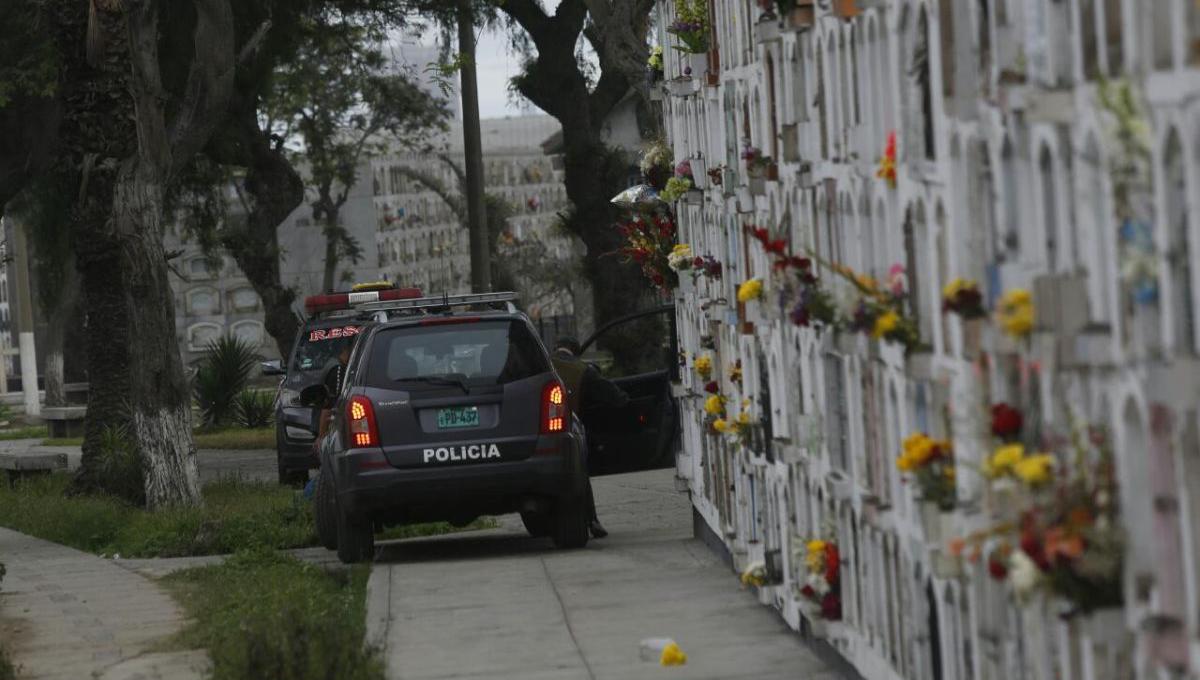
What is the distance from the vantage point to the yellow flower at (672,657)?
351 inches

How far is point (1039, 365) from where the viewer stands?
4.75 meters

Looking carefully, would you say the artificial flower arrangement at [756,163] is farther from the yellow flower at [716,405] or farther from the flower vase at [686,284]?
the flower vase at [686,284]

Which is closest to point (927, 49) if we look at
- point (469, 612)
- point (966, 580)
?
point (966, 580)

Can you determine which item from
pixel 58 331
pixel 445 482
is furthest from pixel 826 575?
pixel 58 331

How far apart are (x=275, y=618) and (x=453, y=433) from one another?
4434 mm

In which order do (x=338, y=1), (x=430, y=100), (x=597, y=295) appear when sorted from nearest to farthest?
(x=338, y=1), (x=597, y=295), (x=430, y=100)

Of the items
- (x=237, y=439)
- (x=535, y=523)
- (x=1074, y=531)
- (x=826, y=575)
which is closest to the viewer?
(x=1074, y=531)

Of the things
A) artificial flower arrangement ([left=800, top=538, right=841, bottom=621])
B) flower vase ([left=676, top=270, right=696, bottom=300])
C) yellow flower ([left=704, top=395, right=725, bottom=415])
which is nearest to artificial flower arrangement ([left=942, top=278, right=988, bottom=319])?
artificial flower arrangement ([left=800, top=538, right=841, bottom=621])

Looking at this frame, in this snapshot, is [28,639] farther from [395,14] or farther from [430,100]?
[430,100]

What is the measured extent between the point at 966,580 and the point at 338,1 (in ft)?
82.1

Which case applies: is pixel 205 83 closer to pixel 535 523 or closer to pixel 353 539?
pixel 535 523

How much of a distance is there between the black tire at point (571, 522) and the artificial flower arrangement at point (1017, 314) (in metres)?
8.71

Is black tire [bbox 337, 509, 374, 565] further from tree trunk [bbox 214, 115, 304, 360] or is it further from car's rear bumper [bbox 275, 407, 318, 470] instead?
tree trunk [bbox 214, 115, 304, 360]

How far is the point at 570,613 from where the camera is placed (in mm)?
10617
